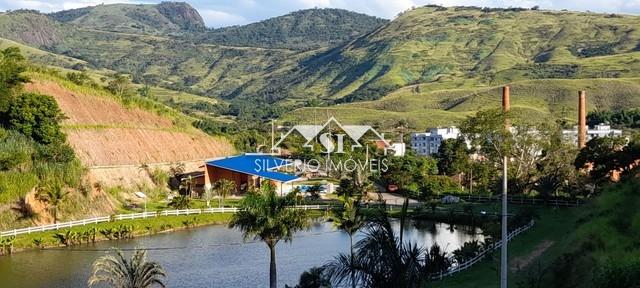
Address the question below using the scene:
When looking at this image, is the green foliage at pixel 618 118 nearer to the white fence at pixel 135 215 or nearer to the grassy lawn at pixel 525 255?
the grassy lawn at pixel 525 255

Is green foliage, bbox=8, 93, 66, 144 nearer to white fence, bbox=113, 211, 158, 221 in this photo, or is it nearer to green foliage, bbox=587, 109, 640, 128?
white fence, bbox=113, 211, 158, 221

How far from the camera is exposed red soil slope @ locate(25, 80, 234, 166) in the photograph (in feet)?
199

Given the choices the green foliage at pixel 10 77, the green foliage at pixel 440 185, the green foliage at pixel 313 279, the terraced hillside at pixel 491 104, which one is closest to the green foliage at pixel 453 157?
the green foliage at pixel 440 185

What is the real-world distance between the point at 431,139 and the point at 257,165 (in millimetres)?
60545

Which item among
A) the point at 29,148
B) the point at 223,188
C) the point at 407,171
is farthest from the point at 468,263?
the point at 407,171

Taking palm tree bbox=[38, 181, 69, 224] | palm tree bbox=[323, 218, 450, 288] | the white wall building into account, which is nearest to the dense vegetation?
palm tree bbox=[38, 181, 69, 224]

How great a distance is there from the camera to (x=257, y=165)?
2842 inches

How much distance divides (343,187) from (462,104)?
106373 mm

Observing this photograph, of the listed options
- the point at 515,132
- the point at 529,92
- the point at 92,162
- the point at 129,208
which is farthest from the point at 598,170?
the point at 529,92

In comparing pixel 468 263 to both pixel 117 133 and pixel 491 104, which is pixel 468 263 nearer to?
pixel 117 133

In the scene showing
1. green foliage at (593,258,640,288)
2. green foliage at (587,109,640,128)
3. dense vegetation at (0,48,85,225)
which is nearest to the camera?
green foliage at (593,258,640,288)

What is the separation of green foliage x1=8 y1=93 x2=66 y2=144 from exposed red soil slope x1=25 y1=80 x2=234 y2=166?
12.4 ft

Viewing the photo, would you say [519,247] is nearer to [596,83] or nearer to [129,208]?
[129,208]

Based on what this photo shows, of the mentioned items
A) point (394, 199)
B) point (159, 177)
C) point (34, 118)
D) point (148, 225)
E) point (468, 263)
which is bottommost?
point (148, 225)
